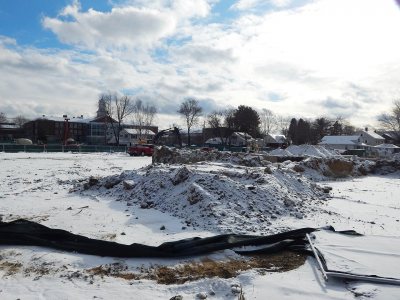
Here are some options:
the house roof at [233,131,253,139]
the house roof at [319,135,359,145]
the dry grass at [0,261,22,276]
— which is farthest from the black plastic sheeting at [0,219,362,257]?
the house roof at [319,135,359,145]

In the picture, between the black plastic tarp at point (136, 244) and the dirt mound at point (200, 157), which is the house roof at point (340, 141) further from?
the black plastic tarp at point (136, 244)

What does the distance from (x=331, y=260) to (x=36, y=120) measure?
10766 cm

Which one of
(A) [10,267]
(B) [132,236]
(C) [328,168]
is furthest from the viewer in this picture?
(C) [328,168]

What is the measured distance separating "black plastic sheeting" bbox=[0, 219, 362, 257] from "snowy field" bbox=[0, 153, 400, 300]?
15cm

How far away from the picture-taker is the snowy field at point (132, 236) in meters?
5.25

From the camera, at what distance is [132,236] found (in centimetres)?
817

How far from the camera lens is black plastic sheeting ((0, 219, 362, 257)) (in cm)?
666

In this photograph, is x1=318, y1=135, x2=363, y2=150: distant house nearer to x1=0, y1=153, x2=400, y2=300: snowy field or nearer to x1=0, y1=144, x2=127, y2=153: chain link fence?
x1=0, y1=144, x2=127, y2=153: chain link fence

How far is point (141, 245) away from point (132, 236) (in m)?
1.53

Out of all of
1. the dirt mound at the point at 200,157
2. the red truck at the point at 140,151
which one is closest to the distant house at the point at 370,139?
the red truck at the point at 140,151

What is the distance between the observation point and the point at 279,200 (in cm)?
1101

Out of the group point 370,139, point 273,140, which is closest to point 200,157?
point 273,140

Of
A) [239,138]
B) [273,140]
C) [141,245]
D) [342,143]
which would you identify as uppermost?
[239,138]

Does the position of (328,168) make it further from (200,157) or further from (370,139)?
(370,139)
